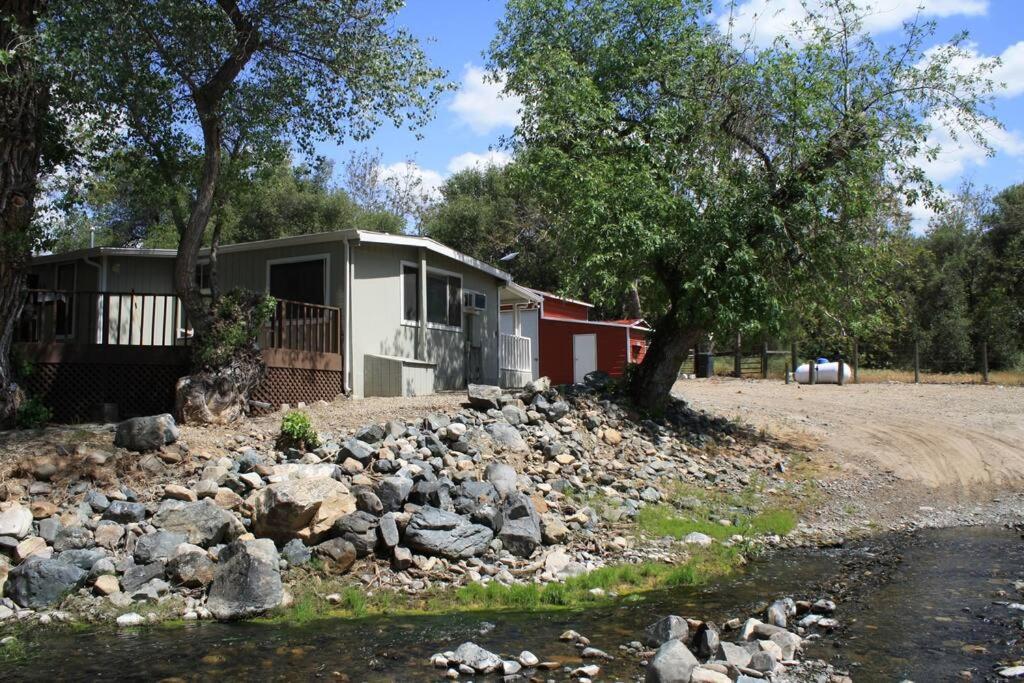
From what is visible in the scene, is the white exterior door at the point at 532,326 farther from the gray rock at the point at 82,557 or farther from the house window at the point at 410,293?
the gray rock at the point at 82,557

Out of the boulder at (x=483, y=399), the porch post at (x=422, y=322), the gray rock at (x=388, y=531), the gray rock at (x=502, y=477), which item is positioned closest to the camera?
the gray rock at (x=388, y=531)

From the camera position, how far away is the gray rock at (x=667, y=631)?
274 inches

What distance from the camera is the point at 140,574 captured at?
852 centimetres

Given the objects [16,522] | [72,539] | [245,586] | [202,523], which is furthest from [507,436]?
[16,522]

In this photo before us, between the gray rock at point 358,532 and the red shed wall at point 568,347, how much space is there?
1835cm

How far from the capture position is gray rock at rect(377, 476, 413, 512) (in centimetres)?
992

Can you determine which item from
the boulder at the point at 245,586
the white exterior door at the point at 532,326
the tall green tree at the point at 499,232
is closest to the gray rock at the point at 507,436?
the boulder at the point at 245,586

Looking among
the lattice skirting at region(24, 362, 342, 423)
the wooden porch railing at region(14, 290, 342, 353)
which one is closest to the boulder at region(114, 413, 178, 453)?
the lattice skirting at region(24, 362, 342, 423)

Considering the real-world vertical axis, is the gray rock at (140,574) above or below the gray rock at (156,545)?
below

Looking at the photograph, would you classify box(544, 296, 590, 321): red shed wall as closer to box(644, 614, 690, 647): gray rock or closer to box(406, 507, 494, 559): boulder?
box(406, 507, 494, 559): boulder

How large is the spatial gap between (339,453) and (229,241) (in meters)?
27.7

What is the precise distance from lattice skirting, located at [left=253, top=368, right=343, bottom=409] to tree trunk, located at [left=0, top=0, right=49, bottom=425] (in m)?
3.85

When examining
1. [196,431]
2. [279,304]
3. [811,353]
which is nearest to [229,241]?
[279,304]

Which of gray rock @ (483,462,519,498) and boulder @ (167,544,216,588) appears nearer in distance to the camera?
boulder @ (167,544,216,588)
